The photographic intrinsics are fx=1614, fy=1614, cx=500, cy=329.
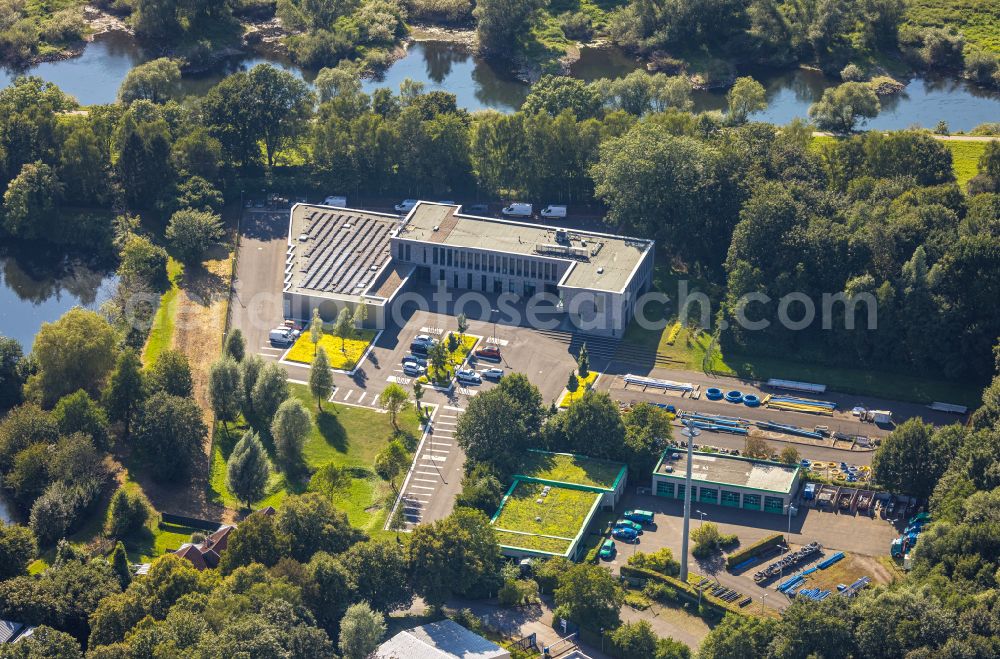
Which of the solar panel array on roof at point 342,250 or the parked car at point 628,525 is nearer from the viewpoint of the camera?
the parked car at point 628,525

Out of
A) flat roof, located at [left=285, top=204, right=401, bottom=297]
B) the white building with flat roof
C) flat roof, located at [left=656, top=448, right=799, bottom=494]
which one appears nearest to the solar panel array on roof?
flat roof, located at [left=285, top=204, right=401, bottom=297]

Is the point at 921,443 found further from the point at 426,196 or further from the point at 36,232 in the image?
the point at 36,232

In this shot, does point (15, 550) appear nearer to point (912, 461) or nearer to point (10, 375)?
point (10, 375)

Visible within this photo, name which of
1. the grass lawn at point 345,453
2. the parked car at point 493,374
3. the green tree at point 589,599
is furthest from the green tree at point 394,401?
the green tree at point 589,599

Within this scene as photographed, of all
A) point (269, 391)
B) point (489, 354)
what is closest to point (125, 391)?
point (269, 391)

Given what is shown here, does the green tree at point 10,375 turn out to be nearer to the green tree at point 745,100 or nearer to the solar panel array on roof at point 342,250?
the solar panel array on roof at point 342,250

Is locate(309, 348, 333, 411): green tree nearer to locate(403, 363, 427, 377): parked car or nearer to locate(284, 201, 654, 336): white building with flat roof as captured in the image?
locate(403, 363, 427, 377): parked car
